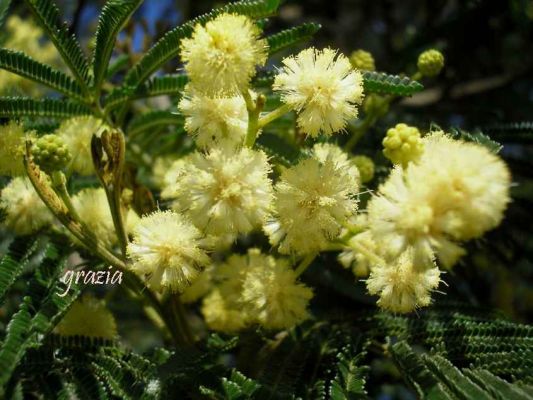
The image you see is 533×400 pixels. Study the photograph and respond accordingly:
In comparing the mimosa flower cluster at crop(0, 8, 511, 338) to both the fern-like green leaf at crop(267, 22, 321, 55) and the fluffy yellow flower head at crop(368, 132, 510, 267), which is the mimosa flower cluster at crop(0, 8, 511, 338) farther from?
the fern-like green leaf at crop(267, 22, 321, 55)

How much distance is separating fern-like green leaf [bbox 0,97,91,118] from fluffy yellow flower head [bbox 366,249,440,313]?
1277mm

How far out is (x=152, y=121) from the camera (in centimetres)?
256

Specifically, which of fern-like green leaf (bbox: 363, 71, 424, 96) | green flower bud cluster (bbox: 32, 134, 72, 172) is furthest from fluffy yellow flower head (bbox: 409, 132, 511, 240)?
green flower bud cluster (bbox: 32, 134, 72, 172)

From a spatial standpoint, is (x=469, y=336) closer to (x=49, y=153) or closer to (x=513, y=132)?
(x=513, y=132)

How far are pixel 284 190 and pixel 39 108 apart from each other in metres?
1.01

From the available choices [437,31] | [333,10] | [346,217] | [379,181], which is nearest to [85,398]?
[346,217]

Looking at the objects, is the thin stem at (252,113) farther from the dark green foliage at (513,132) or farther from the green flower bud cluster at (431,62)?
the dark green foliage at (513,132)

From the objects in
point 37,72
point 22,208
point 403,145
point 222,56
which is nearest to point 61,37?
point 37,72

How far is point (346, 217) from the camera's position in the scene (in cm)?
180

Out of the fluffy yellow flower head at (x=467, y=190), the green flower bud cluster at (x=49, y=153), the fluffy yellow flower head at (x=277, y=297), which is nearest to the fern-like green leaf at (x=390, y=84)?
the fluffy yellow flower head at (x=467, y=190)

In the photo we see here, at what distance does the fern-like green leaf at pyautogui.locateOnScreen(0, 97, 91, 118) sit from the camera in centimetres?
207

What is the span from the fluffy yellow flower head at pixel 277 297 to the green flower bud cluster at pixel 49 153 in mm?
738

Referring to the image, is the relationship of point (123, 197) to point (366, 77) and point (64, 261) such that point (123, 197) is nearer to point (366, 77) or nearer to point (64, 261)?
point (64, 261)

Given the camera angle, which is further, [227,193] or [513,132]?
[513,132]
